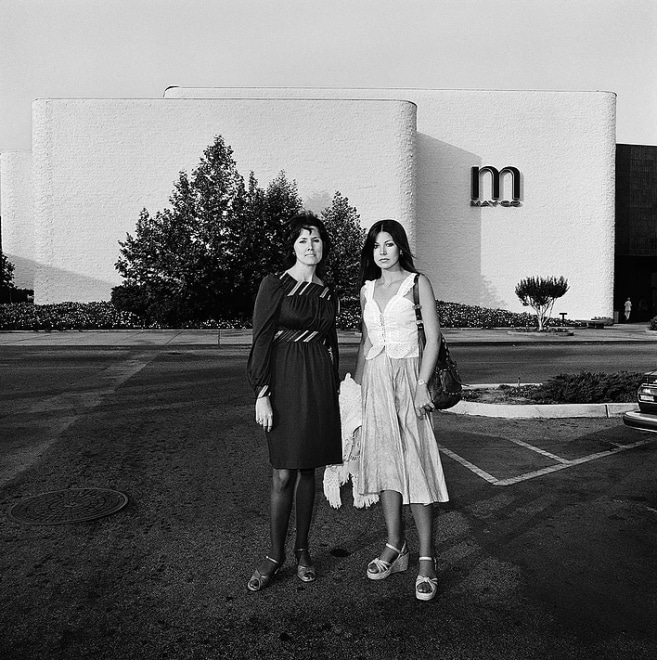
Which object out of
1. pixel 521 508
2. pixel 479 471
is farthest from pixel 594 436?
pixel 521 508

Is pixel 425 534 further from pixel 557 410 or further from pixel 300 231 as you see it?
pixel 557 410

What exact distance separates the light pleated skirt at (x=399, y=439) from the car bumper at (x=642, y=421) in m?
2.97

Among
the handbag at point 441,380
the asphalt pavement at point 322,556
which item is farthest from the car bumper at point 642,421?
the handbag at point 441,380

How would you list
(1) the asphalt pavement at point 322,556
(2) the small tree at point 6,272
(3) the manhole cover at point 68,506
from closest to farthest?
(1) the asphalt pavement at point 322,556
(3) the manhole cover at point 68,506
(2) the small tree at point 6,272

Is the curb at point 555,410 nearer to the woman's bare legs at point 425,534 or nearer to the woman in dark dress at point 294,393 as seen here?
the woman's bare legs at point 425,534

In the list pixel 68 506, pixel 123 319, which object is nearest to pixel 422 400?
pixel 68 506

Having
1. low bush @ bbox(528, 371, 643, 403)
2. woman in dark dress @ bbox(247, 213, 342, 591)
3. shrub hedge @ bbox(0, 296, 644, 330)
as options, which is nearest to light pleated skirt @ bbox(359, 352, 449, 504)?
woman in dark dress @ bbox(247, 213, 342, 591)

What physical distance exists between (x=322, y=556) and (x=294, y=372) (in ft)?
3.88

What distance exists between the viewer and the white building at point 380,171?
103ft

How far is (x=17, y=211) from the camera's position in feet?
132

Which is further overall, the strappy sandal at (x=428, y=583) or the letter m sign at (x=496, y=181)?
the letter m sign at (x=496, y=181)

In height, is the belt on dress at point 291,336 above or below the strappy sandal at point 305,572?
above

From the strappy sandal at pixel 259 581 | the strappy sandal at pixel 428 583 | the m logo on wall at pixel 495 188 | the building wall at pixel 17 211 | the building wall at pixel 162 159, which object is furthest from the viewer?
the building wall at pixel 17 211

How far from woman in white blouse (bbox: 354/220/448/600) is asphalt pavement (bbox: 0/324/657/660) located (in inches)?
13.8
